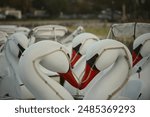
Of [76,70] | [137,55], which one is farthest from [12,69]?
[137,55]

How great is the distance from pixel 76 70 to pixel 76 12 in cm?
73

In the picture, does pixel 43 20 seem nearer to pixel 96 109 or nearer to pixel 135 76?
pixel 135 76

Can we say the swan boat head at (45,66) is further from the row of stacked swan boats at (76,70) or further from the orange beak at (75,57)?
the orange beak at (75,57)

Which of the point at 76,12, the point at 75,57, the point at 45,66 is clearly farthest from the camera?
the point at 76,12

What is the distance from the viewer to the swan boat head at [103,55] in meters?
2.03

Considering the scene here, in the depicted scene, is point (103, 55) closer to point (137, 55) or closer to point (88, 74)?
point (88, 74)

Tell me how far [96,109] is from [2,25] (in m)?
1.13

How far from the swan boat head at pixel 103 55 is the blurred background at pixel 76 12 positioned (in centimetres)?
81

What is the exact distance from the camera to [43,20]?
3156mm

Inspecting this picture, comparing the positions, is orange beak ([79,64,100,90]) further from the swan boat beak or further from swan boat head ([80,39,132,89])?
the swan boat beak

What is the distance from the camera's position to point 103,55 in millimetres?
2031

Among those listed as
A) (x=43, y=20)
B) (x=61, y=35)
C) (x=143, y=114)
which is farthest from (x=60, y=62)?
(x=61, y=35)

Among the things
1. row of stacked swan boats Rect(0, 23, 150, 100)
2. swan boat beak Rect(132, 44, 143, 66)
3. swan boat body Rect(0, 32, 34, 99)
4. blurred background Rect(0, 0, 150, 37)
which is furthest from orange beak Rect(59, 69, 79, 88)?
blurred background Rect(0, 0, 150, 37)

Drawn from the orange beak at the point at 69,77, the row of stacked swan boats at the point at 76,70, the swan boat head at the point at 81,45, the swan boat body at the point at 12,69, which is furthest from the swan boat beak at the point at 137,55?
the swan boat body at the point at 12,69
